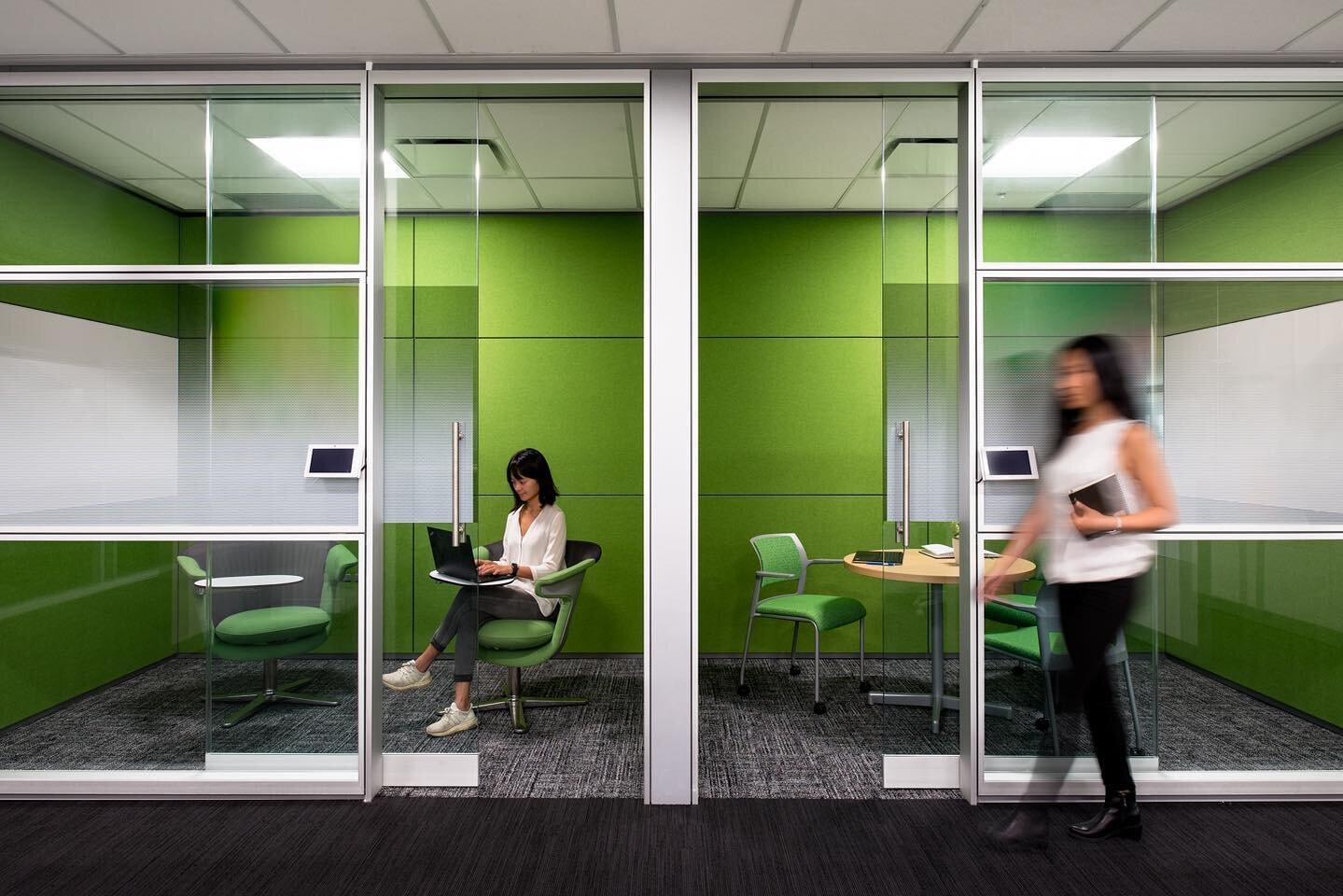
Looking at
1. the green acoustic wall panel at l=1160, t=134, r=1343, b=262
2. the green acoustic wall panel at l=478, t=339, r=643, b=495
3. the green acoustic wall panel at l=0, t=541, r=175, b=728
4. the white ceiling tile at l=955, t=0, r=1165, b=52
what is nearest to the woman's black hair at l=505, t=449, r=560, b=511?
the green acoustic wall panel at l=478, t=339, r=643, b=495

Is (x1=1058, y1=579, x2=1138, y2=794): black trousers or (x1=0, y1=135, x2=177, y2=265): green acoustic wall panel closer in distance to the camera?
(x1=1058, y1=579, x2=1138, y2=794): black trousers

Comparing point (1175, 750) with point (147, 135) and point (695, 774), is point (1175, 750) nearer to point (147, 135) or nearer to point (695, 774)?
point (695, 774)

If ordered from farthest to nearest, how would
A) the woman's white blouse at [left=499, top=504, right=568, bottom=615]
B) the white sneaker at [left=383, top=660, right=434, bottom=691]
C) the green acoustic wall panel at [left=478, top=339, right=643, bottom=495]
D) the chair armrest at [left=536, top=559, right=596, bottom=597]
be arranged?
the green acoustic wall panel at [left=478, top=339, right=643, bottom=495]
the woman's white blouse at [left=499, top=504, right=568, bottom=615]
the chair armrest at [left=536, top=559, right=596, bottom=597]
the white sneaker at [left=383, top=660, right=434, bottom=691]

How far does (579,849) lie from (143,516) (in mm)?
2294

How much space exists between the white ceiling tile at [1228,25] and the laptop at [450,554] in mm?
3413

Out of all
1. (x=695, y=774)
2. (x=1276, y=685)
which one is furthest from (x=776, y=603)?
(x=1276, y=685)

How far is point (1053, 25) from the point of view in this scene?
271 cm

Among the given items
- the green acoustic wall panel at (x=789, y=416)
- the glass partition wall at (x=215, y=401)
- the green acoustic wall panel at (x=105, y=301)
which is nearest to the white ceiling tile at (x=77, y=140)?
the glass partition wall at (x=215, y=401)

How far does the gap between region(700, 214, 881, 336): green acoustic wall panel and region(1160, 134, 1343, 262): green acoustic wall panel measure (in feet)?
7.30

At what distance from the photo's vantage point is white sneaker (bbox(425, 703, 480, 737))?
3172mm

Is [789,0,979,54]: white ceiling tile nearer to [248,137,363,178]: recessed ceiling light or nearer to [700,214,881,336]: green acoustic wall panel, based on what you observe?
[248,137,363,178]: recessed ceiling light

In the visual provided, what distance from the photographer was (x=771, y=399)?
508 cm

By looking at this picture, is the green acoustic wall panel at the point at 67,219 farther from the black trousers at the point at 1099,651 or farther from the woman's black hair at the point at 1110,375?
the black trousers at the point at 1099,651

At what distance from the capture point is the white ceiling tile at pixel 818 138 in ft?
11.2
